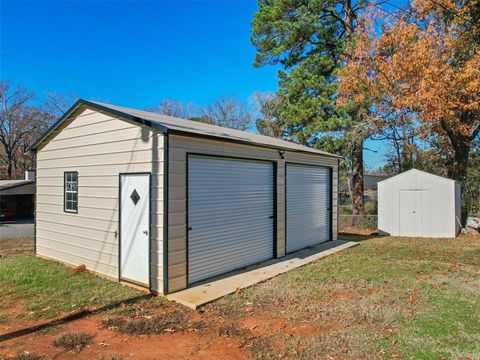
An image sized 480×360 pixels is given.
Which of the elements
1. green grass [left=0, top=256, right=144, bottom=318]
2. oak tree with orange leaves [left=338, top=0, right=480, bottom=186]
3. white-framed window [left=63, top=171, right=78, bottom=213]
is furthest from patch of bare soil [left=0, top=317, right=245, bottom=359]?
oak tree with orange leaves [left=338, top=0, right=480, bottom=186]

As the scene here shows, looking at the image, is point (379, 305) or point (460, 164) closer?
point (379, 305)

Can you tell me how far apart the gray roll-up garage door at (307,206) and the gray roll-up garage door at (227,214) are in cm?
95

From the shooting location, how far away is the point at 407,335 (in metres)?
3.97

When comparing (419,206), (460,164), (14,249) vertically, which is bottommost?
(14,249)

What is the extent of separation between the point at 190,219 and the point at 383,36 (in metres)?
12.5

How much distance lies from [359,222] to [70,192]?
11.6m

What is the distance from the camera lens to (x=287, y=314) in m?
4.74

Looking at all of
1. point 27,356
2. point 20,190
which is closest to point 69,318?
point 27,356

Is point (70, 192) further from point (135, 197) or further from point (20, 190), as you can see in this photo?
point (20, 190)

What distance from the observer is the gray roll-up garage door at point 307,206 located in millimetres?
9008

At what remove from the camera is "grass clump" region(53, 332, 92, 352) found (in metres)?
3.85

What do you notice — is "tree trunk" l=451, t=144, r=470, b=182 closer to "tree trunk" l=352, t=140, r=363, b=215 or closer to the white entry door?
"tree trunk" l=352, t=140, r=363, b=215

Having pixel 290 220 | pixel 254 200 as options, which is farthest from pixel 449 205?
pixel 254 200

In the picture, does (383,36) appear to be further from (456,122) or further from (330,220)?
(330,220)
